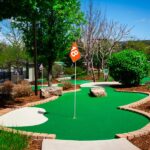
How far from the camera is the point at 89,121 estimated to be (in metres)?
11.2

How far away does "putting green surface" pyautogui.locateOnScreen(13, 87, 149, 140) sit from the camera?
9.52 meters

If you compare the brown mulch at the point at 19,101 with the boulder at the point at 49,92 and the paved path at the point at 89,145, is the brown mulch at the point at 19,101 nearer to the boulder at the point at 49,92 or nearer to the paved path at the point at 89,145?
the boulder at the point at 49,92

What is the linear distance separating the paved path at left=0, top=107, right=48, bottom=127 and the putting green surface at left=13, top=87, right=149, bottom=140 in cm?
33

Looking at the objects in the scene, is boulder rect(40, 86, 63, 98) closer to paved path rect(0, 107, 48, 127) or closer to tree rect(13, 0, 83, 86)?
paved path rect(0, 107, 48, 127)

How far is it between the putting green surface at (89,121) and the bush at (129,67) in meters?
7.08

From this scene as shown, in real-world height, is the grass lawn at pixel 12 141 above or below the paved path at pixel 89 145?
above

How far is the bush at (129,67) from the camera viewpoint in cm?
2241

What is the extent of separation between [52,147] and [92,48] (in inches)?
1101

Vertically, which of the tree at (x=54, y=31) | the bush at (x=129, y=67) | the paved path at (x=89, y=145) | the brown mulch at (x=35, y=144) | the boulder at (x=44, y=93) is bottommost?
the brown mulch at (x=35, y=144)

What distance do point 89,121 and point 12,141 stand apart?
3.67 m

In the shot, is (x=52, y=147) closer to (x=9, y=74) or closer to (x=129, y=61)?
(x=129, y=61)

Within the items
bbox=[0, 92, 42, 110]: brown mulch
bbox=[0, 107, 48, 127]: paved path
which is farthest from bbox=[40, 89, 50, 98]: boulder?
bbox=[0, 107, 48, 127]: paved path

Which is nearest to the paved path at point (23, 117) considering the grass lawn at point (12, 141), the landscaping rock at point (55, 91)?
the grass lawn at point (12, 141)

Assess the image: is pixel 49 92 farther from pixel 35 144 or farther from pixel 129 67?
pixel 35 144
